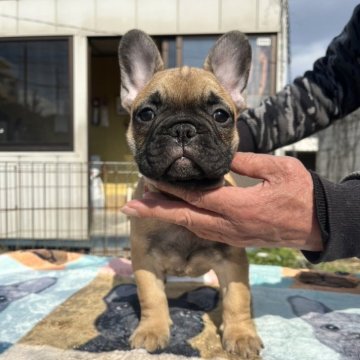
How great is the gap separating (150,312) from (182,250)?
287mm

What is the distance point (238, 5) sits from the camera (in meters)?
4.75

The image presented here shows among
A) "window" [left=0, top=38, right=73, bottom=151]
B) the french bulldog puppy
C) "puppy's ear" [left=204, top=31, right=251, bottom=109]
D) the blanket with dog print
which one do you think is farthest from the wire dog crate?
the french bulldog puppy

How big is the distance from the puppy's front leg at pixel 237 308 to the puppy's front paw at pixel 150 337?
238 mm

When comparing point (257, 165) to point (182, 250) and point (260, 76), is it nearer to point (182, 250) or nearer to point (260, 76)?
point (182, 250)

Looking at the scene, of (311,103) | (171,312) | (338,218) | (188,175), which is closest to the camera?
(338,218)

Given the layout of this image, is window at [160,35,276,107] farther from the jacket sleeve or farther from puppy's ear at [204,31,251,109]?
the jacket sleeve

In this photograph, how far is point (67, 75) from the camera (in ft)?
16.9

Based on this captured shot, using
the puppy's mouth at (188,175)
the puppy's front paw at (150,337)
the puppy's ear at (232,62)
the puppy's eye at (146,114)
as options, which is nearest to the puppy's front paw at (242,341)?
the puppy's front paw at (150,337)

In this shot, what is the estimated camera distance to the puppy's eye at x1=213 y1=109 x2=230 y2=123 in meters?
1.71

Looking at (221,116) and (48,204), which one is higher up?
(221,116)

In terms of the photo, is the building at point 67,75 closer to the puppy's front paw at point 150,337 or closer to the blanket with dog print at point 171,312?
the blanket with dog print at point 171,312

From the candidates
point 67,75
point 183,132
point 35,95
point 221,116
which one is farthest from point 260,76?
point 183,132

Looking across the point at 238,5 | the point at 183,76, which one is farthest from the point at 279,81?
the point at 183,76

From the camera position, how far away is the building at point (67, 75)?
15.9 feet
